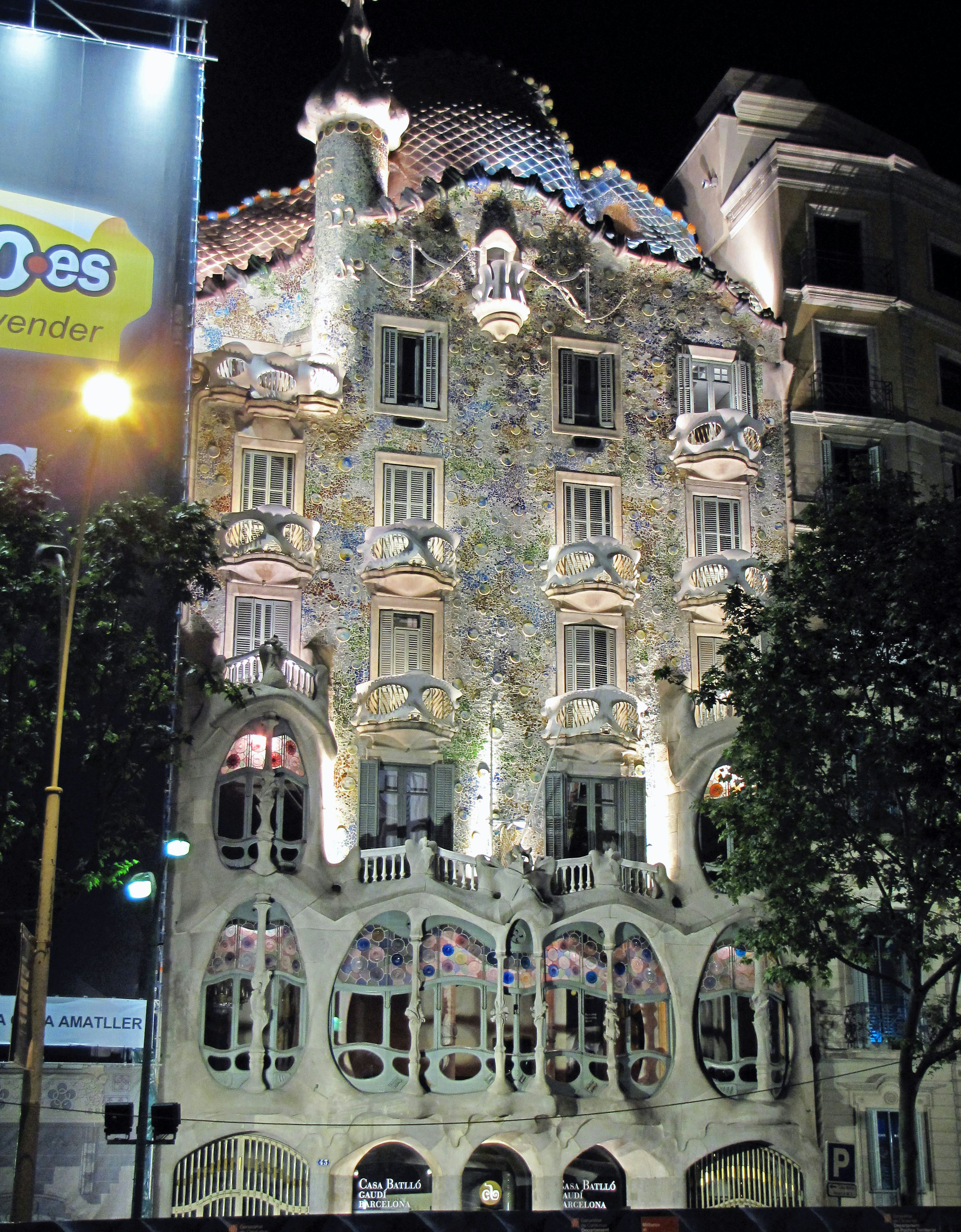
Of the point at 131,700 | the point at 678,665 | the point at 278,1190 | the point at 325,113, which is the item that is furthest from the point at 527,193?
the point at 278,1190

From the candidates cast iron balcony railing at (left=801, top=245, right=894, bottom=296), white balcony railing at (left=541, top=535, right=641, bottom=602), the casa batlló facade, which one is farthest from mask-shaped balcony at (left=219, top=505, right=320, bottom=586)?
cast iron balcony railing at (left=801, top=245, right=894, bottom=296)

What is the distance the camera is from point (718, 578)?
115 ft

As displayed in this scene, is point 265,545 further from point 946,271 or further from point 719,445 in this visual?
point 946,271

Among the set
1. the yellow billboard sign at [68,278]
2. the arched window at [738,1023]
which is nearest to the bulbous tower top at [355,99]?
the yellow billboard sign at [68,278]

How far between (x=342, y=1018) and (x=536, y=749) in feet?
23.0

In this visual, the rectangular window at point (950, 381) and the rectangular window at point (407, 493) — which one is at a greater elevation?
the rectangular window at point (950, 381)

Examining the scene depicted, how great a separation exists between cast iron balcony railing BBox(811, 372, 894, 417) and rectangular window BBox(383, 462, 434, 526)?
9667mm

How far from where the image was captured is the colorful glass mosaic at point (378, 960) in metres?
30.3

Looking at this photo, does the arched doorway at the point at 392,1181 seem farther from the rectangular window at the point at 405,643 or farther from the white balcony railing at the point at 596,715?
the rectangular window at the point at 405,643

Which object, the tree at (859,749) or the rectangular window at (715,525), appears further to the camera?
the rectangular window at (715,525)

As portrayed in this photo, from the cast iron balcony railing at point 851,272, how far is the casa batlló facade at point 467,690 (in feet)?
6.10

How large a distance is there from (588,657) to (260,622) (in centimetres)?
709

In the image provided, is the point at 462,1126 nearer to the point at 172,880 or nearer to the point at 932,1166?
the point at 172,880

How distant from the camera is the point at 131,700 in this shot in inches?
1110
